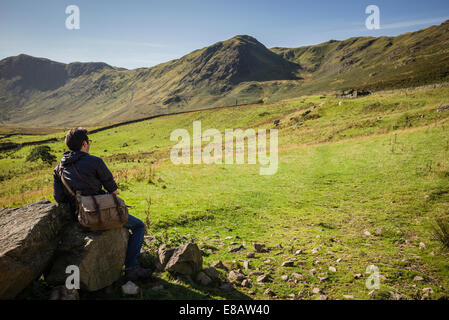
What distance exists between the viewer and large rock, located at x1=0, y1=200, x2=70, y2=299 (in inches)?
162

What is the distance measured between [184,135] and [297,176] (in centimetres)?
5319

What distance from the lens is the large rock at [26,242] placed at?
4.12 meters

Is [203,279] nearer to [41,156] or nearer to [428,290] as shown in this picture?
[428,290]

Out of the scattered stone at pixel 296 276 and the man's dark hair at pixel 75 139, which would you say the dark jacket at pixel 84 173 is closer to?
the man's dark hair at pixel 75 139

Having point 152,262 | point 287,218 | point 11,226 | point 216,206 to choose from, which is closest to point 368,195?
point 287,218

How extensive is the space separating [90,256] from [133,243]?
1.24 m

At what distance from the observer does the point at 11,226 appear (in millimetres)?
5074

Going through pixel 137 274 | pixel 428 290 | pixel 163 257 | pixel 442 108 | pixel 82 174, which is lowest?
pixel 428 290

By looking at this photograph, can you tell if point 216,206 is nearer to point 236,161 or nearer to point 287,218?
point 287,218

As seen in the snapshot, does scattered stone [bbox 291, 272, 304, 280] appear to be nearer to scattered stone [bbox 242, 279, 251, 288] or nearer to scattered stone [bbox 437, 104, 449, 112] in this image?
scattered stone [bbox 242, 279, 251, 288]

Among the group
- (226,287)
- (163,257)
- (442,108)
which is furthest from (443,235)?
(442,108)

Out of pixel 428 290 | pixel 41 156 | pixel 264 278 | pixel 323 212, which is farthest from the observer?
pixel 41 156

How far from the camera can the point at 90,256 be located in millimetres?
4941

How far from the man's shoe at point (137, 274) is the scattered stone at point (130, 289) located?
0.40 meters
